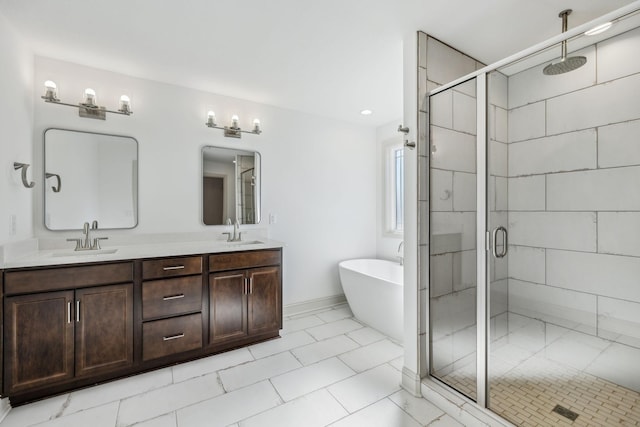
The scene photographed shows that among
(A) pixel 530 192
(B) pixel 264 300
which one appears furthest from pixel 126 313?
(A) pixel 530 192

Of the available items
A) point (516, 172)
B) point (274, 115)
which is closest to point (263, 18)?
point (274, 115)

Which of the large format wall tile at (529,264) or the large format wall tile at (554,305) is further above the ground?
the large format wall tile at (529,264)

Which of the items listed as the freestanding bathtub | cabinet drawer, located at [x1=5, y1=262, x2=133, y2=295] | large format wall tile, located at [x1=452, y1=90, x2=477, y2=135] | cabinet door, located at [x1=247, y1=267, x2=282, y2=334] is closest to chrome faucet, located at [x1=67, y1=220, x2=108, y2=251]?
cabinet drawer, located at [x1=5, y1=262, x2=133, y2=295]

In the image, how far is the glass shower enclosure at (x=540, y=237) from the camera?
1724 mm

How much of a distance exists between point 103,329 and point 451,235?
8.44 ft

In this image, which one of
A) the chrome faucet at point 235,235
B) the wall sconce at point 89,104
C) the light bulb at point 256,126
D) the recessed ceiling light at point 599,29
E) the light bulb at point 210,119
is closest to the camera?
the recessed ceiling light at point 599,29

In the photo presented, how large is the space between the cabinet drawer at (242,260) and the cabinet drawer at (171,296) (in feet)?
0.59

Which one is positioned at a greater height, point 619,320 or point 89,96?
point 89,96

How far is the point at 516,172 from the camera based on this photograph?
215 cm

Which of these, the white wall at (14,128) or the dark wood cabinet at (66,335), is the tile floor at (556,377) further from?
the white wall at (14,128)

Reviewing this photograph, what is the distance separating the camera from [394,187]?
12.7ft

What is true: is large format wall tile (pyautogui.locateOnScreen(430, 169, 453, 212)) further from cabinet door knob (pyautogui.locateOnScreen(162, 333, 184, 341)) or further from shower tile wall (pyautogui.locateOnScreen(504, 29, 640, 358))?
cabinet door knob (pyautogui.locateOnScreen(162, 333, 184, 341))

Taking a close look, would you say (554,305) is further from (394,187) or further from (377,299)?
(394,187)

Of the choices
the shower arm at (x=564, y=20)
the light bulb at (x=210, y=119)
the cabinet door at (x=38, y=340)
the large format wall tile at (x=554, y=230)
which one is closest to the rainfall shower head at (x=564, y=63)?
the shower arm at (x=564, y=20)
